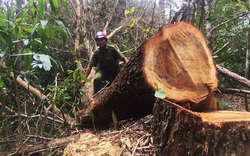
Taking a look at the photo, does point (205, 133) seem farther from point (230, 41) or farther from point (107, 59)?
point (230, 41)

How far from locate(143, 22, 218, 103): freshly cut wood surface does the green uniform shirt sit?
1.87m

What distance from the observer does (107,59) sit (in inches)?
168

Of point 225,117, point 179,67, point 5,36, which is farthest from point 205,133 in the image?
point 5,36

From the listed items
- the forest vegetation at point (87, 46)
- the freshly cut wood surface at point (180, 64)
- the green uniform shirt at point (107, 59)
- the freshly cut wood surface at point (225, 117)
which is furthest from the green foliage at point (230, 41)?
the freshly cut wood surface at point (225, 117)

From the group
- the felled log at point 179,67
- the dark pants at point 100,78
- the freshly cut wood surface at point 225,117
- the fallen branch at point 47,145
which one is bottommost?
the fallen branch at point 47,145

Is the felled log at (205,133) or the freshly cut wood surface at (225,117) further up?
the freshly cut wood surface at (225,117)

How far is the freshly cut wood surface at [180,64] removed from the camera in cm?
213

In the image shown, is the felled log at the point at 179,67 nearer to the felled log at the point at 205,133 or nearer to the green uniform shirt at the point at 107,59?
the felled log at the point at 205,133

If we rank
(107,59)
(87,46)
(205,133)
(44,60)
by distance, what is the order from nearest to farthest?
(44,60) < (205,133) < (107,59) < (87,46)

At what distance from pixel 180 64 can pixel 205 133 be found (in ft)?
2.26

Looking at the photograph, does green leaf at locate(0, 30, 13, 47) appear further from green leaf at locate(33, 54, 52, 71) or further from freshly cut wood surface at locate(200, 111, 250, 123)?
freshly cut wood surface at locate(200, 111, 250, 123)

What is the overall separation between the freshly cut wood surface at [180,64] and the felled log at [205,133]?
0.59ft

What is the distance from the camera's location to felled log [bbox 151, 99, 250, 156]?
1799 millimetres

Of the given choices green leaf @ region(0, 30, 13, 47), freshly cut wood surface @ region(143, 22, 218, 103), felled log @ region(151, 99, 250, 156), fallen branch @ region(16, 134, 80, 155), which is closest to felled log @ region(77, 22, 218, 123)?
freshly cut wood surface @ region(143, 22, 218, 103)
